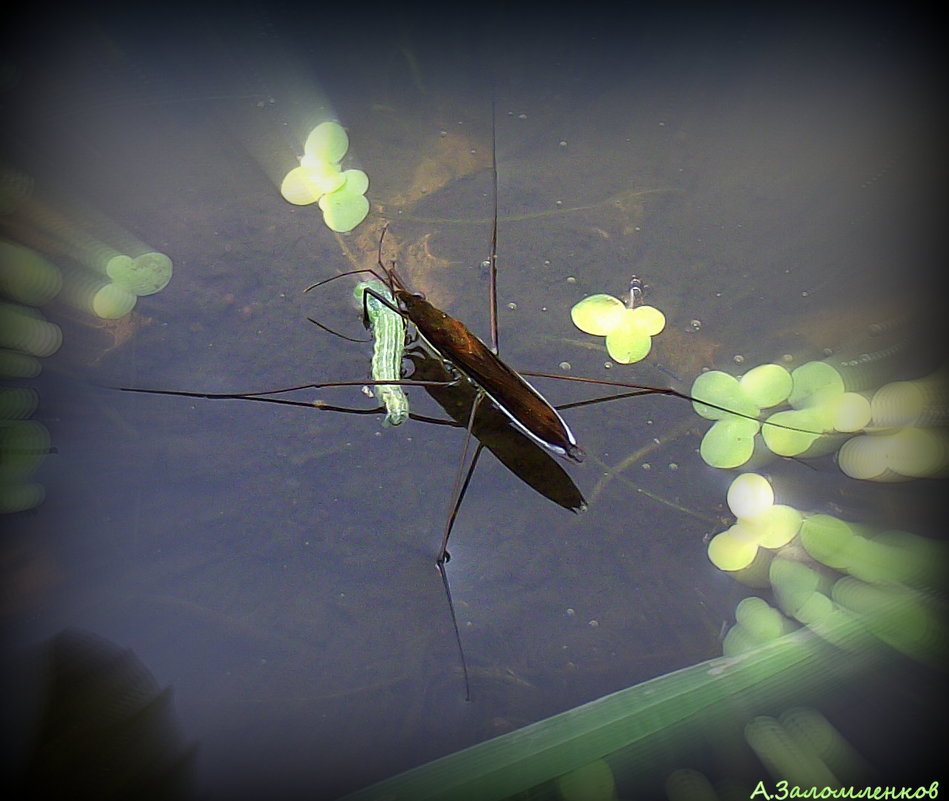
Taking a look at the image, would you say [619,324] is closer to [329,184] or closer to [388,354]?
[388,354]

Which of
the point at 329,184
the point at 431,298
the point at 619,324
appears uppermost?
the point at 329,184

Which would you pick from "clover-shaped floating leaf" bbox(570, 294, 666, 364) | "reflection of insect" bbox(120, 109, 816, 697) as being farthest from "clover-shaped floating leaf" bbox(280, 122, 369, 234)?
"clover-shaped floating leaf" bbox(570, 294, 666, 364)

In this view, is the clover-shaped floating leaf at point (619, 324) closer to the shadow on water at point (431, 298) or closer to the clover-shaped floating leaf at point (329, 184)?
the shadow on water at point (431, 298)

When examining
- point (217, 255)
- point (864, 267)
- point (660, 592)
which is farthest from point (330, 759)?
point (864, 267)

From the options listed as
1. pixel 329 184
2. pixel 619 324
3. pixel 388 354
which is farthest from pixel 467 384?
pixel 329 184

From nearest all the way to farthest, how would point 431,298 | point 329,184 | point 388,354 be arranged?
point 388,354, point 431,298, point 329,184

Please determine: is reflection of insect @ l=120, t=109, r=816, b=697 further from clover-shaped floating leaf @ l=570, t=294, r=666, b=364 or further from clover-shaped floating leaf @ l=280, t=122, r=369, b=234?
clover-shaped floating leaf @ l=280, t=122, r=369, b=234

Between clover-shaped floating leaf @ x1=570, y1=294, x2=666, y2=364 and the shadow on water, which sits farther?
clover-shaped floating leaf @ x1=570, y1=294, x2=666, y2=364
